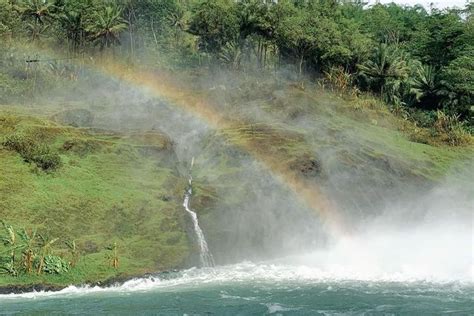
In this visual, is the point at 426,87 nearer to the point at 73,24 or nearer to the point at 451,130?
the point at 451,130

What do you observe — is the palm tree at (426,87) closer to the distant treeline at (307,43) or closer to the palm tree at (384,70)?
the distant treeline at (307,43)

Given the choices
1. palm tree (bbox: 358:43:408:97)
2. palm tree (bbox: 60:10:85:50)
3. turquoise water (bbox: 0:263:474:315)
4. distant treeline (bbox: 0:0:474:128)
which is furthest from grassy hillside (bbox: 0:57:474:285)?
palm tree (bbox: 60:10:85:50)

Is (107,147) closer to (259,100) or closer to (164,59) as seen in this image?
(259,100)

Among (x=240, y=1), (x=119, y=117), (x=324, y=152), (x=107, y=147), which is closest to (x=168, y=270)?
(x=107, y=147)

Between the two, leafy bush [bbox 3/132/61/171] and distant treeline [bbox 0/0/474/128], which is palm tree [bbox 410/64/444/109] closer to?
distant treeline [bbox 0/0/474/128]

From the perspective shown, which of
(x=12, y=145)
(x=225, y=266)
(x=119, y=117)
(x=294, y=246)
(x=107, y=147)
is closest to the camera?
(x=225, y=266)
